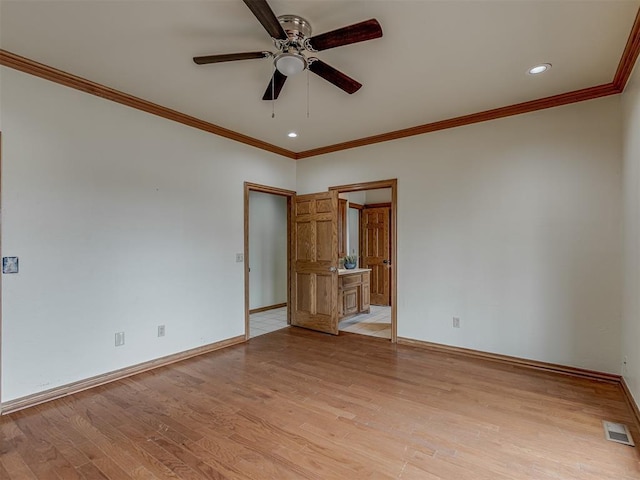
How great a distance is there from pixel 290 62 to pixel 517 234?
9.56 feet

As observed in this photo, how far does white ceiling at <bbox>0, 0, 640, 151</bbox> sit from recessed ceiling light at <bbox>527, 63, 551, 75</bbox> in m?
0.06

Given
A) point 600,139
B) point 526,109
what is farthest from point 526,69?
point 600,139

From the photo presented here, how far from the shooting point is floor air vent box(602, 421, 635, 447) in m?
2.15

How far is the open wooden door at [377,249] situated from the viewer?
7.10 meters

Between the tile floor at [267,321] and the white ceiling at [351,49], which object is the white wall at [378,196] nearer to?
the tile floor at [267,321]

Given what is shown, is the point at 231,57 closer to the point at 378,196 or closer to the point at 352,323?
the point at 352,323

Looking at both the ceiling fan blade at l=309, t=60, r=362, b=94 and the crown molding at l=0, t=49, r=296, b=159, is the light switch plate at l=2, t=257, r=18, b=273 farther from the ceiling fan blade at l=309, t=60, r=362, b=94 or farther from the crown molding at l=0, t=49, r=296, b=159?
the ceiling fan blade at l=309, t=60, r=362, b=94

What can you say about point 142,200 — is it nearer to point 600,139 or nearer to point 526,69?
point 526,69

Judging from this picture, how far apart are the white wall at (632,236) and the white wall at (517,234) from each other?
0.23m

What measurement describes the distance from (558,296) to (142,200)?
441cm

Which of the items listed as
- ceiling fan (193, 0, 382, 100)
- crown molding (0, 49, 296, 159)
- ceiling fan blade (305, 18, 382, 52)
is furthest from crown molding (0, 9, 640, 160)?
ceiling fan blade (305, 18, 382, 52)

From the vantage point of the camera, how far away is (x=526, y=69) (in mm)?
2777

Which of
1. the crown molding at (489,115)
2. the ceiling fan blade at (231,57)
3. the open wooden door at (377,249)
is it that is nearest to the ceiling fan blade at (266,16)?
the ceiling fan blade at (231,57)

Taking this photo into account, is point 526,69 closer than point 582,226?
Yes
